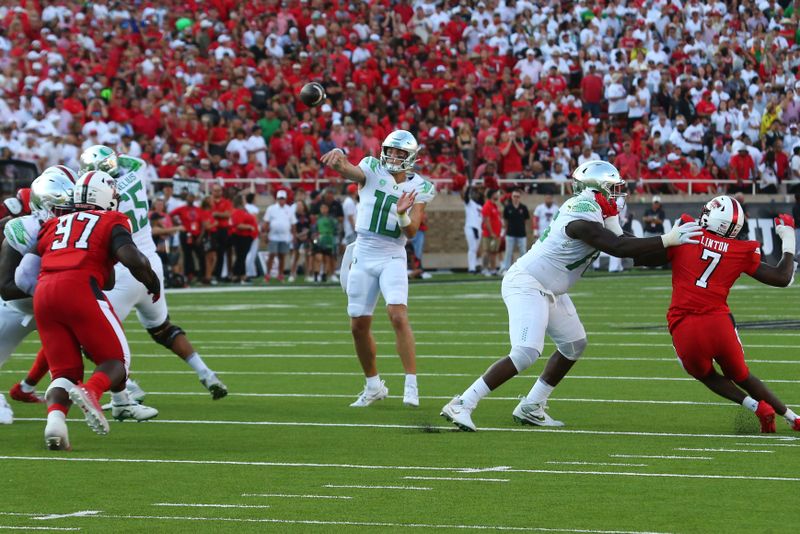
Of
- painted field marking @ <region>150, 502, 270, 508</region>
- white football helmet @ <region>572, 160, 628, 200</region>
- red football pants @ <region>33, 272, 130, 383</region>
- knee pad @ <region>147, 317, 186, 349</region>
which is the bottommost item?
painted field marking @ <region>150, 502, 270, 508</region>

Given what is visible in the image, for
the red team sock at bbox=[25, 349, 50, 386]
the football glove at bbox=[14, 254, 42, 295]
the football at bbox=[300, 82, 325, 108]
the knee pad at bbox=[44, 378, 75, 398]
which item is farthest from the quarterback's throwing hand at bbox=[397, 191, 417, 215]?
the knee pad at bbox=[44, 378, 75, 398]

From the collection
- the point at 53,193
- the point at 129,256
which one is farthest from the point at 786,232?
the point at 53,193

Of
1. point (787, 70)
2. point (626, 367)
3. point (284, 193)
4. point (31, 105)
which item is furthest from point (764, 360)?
point (787, 70)

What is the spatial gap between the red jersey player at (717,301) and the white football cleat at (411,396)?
202 cm

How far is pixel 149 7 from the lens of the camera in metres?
32.1

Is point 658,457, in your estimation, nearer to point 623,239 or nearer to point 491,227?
point 623,239

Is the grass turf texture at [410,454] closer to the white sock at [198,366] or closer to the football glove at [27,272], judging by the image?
the white sock at [198,366]

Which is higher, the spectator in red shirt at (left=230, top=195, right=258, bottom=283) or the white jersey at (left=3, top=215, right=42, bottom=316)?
the white jersey at (left=3, top=215, right=42, bottom=316)

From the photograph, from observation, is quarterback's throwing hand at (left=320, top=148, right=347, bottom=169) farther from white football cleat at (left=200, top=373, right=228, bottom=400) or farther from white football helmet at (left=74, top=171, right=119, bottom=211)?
white football helmet at (left=74, top=171, right=119, bottom=211)

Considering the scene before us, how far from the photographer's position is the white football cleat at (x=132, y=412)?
9852 mm

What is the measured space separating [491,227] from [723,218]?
729 inches

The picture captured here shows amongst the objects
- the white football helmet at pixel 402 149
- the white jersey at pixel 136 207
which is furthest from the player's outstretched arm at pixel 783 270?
the white jersey at pixel 136 207

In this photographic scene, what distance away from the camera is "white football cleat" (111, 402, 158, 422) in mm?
9852

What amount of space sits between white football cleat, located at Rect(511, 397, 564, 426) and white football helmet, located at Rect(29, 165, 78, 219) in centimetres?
293
